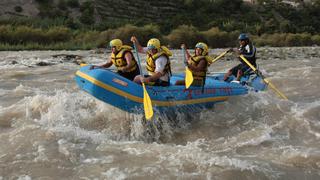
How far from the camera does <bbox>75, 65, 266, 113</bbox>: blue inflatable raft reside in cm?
670

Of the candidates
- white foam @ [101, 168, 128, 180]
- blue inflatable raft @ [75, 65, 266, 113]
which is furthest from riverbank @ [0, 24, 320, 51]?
white foam @ [101, 168, 128, 180]

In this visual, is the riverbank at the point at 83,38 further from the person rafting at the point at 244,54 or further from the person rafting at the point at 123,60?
the person rafting at the point at 123,60

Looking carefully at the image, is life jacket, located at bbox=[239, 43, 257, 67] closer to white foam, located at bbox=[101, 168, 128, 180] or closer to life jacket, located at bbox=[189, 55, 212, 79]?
life jacket, located at bbox=[189, 55, 212, 79]

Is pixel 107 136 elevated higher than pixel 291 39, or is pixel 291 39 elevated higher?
pixel 107 136

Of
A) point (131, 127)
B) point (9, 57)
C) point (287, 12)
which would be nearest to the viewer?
point (131, 127)

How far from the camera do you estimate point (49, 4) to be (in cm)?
3859

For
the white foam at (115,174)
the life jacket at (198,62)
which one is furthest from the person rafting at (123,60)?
the white foam at (115,174)

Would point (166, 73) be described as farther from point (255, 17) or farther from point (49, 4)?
point (255, 17)

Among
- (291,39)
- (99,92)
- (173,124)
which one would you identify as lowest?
(291,39)

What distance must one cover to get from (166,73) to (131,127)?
1.07 m

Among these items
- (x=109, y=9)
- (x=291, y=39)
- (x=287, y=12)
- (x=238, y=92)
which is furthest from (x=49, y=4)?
(x=238, y=92)

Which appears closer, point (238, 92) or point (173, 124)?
point (173, 124)

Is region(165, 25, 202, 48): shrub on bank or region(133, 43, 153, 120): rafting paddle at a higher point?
region(133, 43, 153, 120): rafting paddle

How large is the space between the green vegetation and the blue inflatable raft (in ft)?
49.8
